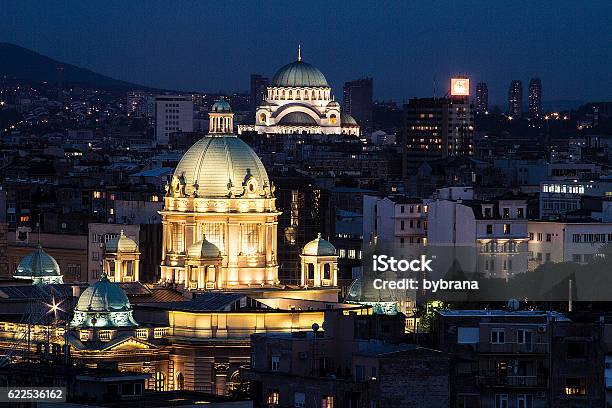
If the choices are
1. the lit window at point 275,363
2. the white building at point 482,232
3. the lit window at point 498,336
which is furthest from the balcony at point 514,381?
the white building at point 482,232

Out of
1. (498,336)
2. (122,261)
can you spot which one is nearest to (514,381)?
(498,336)

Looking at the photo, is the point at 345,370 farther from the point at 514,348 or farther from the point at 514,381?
the point at 514,348

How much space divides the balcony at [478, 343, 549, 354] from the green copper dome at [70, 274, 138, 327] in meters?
17.1

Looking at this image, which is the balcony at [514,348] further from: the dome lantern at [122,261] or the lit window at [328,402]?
the dome lantern at [122,261]

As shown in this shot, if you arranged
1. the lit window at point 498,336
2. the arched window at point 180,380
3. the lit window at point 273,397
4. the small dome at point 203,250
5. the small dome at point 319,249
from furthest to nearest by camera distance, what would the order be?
the small dome at point 319,249 → the small dome at point 203,250 → the arched window at point 180,380 → the lit window at point 498,336 → the lit window at point 273,397

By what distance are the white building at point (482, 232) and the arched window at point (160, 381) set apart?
31.2m

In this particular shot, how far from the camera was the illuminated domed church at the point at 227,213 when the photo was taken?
328 feet

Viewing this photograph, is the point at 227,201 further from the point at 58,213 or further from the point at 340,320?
the point at 58,213

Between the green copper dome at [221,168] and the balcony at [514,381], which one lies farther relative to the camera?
the green copper dome at [221,168]

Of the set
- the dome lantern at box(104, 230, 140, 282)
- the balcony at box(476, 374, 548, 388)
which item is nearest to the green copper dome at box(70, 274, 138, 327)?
the dome lantern at box(104, 230, 140, 282)

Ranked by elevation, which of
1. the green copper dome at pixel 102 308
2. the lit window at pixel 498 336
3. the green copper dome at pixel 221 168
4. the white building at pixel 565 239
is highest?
the green copper dome at pixel 221 168

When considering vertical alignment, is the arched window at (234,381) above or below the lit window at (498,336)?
below

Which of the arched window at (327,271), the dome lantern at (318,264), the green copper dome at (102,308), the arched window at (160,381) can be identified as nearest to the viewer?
the arched window at (160,381)

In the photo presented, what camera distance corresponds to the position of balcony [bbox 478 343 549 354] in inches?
2773
